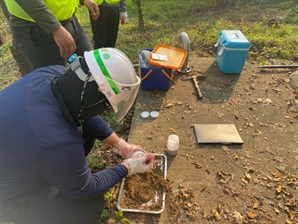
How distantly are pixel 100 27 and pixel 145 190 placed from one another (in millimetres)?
2768

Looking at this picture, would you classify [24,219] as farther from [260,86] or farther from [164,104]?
[260,86]

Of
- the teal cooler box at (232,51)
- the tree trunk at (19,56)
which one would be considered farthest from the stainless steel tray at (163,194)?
the teal cooler box at (232,51)

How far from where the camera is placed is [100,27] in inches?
161

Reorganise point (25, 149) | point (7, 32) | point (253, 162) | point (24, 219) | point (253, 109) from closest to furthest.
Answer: point (25, 149), point (24, 219), point (253, 162), point (253, 109), point (7, 32)

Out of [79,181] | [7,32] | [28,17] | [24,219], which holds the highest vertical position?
[28,17]

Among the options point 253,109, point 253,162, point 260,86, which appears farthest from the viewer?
point 260,86

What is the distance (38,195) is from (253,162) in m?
2.34

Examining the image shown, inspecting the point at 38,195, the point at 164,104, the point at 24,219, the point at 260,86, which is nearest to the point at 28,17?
the point at 38,195

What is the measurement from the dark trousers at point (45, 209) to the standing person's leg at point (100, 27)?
281 centimetres

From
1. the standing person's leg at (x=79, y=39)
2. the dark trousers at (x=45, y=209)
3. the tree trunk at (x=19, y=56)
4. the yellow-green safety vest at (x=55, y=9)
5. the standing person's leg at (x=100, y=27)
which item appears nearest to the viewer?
the dark trousers at (x=45, y=209)

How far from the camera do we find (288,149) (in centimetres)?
313

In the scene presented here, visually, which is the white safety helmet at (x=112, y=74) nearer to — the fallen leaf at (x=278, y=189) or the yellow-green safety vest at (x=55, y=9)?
the yellow-green safety vest at (x=55, y=9)

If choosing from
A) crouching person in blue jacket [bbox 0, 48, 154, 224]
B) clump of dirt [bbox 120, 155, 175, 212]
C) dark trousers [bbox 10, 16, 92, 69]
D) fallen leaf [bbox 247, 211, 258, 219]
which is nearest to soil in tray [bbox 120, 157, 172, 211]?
clump of dirt [bbox 120, 155, 175, 212]

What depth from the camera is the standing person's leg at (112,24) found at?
4055 millimetres
